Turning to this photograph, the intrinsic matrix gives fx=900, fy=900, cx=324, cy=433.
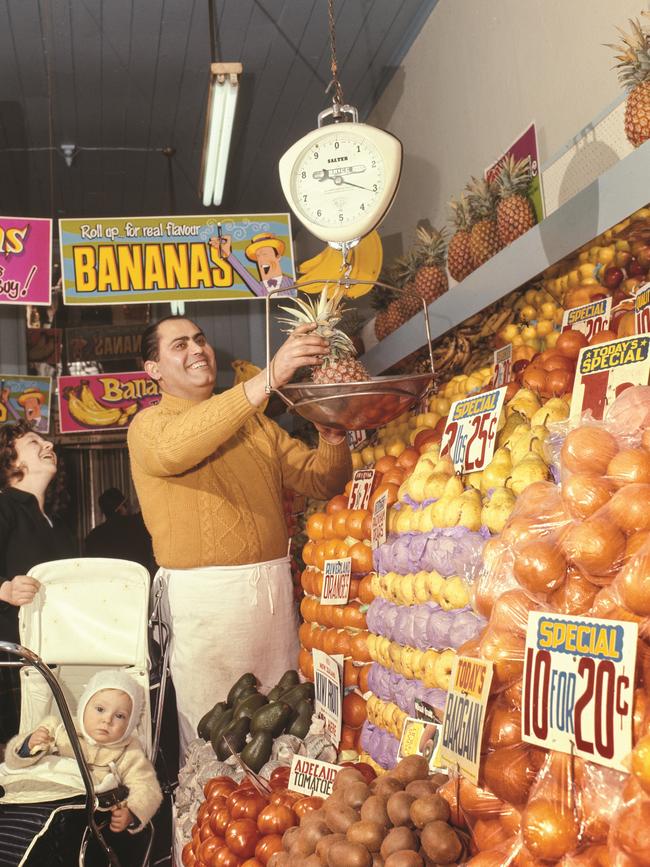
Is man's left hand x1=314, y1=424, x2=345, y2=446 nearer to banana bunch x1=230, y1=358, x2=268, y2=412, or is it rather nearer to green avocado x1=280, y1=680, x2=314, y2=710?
green avocado x1=280, y1=680, x2=314, y2=710

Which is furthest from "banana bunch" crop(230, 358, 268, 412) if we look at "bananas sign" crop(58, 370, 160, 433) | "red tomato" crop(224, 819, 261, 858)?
"red tomato" crop(224, 819, 261, 858)

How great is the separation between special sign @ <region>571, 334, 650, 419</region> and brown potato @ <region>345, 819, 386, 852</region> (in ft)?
2.94

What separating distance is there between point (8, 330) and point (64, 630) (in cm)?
728

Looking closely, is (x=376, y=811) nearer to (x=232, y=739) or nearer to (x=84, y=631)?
(x=232, y=739)

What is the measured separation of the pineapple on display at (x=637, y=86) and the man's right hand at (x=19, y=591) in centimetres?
270

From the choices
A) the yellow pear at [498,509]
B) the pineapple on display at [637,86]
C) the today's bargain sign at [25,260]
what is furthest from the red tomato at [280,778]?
the today's bargain sign at [25,260]

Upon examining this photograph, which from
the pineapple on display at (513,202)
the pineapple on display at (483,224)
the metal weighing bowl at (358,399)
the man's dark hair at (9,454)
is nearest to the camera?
the metal weighing bowl at (358,399)

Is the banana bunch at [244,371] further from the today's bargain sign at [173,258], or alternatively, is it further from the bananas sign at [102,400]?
the bananas sign at [102,400]

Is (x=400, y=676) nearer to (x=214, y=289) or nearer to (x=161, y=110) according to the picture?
(x=214, y=289)

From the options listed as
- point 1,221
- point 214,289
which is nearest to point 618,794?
point 214,289

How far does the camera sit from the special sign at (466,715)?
140 centimetres

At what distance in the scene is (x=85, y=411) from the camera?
25.7 feet

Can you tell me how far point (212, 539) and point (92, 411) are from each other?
4.73m

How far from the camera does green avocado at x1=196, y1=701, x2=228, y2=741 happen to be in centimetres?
316
